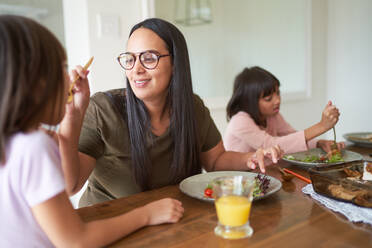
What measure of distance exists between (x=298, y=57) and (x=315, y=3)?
614 millimetres

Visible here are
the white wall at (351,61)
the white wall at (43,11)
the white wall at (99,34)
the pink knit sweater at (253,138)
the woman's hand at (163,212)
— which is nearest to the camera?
the woman's hand at (163,212)

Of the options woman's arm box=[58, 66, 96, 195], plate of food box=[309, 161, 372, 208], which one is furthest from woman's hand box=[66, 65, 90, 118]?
plate of food box=[309, 161, 372, 208]

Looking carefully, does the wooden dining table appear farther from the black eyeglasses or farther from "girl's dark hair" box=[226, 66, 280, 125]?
"girl's dark hair" box=[226, 66, 280, 125]

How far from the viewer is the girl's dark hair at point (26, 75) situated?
2.04 feet

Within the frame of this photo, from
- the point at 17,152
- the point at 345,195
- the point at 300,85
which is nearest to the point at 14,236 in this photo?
the point at 17,152

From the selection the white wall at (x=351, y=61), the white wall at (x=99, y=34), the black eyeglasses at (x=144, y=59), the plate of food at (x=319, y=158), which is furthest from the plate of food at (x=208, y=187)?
the white wall at (x=351, y=61)

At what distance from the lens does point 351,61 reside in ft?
12.5

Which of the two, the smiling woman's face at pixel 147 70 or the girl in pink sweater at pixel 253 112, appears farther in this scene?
the girl in pink sweater at pixel 253 112

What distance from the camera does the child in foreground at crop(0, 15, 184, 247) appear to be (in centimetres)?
63

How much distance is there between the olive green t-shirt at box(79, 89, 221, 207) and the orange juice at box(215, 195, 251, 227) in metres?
0.57

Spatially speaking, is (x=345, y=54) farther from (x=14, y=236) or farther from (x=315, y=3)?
(x=14, y=236)

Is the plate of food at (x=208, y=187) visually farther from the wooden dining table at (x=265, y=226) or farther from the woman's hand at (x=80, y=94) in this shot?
the woman's hand at (x=80, y=94)

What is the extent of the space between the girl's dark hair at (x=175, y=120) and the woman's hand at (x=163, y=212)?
0.39 metres

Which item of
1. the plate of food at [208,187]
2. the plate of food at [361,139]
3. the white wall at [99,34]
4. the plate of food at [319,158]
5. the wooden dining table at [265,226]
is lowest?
the plate of food at [361,139]
